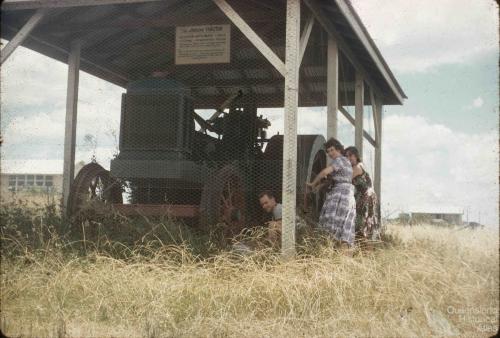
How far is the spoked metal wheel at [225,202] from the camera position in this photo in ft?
23.2

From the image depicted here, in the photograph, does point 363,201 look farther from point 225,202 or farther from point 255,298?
point 255,298

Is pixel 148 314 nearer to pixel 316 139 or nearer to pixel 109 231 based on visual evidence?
pixel 109 231

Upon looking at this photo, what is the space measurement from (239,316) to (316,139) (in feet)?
16.8

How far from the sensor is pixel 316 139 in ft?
30.6

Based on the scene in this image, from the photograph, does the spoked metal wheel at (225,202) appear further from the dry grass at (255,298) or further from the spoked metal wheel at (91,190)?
the spoked metal wheel at (91,190)

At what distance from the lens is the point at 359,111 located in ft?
34.7

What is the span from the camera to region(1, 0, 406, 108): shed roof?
7.59 m

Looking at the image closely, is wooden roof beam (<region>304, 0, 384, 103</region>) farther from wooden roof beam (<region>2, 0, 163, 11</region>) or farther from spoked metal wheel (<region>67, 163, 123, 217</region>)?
spoked metal wheel (<region>67, 163, 123, 217</region>)

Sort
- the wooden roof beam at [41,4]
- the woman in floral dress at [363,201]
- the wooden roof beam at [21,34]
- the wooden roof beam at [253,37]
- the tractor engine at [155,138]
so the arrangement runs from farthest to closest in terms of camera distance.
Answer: the woman in floral dress at [363,201]
the tractor engine at [155,138]
the wooden roof beam at [21,34]
the wooden roof beam at [41,4]
the wooden roof beam at [253,37]

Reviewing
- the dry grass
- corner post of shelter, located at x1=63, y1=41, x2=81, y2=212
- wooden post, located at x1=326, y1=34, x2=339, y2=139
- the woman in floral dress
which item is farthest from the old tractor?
the dry grass

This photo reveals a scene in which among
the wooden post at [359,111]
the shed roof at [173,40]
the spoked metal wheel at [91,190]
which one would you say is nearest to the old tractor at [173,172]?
the spoked metal wheel at [91,190]

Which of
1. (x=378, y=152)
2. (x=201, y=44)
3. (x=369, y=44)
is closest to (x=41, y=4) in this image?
(x=201, y=44)

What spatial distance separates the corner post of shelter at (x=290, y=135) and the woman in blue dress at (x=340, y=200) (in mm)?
868

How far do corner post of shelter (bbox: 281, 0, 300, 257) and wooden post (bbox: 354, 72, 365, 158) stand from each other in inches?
173
